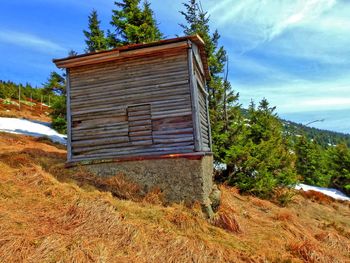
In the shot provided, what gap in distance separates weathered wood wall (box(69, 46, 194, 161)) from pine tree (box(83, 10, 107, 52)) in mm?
13561

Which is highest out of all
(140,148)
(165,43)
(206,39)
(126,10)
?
(126,10)

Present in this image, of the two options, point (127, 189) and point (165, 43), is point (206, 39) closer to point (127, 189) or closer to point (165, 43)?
point (165, 43)

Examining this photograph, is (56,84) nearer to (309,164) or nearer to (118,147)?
(118,147)

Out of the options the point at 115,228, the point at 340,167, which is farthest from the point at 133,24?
the point at 340,167

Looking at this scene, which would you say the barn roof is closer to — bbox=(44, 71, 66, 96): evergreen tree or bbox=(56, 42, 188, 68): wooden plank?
bbox=(56, 42, 188, 68): wooden plank

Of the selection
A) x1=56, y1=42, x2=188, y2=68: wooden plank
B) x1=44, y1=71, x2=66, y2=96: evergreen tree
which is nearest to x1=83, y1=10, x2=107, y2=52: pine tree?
x1=44, y1=71, x2=66, y2=96: evergreen tree

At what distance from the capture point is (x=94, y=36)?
24.5 meters

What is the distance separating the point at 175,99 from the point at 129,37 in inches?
384

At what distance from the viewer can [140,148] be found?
405 inches

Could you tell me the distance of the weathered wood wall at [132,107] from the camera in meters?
10.1

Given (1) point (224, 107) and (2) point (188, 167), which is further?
(1) point (224, 107)

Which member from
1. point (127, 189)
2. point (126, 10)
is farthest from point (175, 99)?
point (126, 10)

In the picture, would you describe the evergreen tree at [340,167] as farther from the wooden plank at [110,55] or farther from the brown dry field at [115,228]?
the wooden plank at [110,55]

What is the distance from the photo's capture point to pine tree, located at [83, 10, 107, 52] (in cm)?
2360
